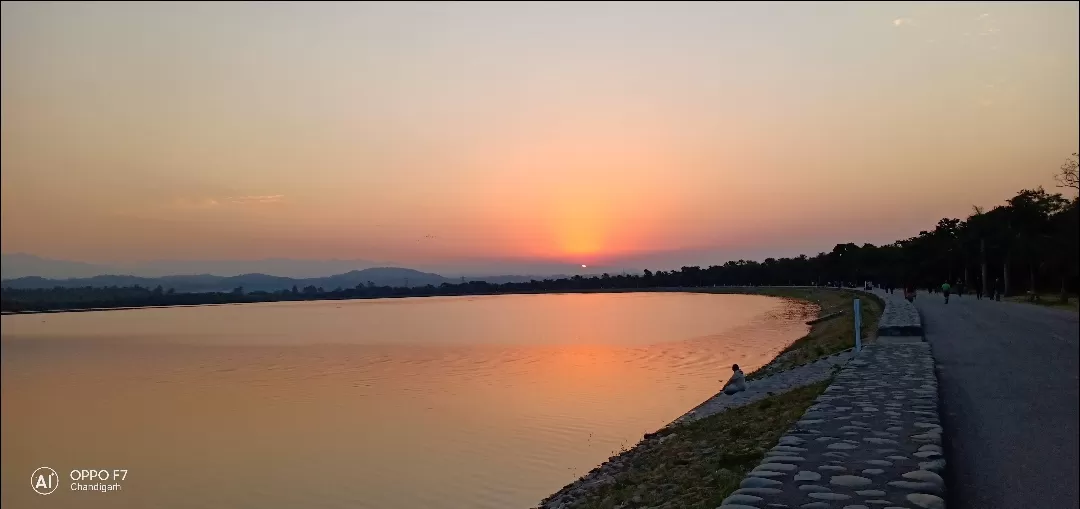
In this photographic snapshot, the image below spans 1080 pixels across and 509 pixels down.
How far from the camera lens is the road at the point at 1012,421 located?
683cm

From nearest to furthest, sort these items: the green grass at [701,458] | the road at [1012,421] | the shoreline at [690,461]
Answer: the road at [1012,421] < the green grass at [701,458] < the shoreline at [690,461]

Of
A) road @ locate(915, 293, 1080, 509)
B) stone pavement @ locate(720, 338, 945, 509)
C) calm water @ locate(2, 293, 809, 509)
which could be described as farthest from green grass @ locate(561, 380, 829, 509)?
road @ locate(915, 293, 1080, 509)

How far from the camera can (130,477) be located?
15.8 metres

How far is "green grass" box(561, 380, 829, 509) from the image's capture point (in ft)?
29.6

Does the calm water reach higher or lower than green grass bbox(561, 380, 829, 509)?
lower

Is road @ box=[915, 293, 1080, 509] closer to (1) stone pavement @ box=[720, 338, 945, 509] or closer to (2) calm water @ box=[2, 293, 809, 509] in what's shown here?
(1) stone pavement @ box=[720, 338, 945, 509]

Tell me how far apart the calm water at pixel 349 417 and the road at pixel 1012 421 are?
22.6ft

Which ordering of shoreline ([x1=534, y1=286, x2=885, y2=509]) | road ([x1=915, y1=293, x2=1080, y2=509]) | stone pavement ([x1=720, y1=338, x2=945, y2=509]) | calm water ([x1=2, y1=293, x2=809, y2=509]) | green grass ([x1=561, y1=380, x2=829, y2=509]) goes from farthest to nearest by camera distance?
1. calm water ([x1=2, y1=293, x2=809, y2=509])
2. shoreline ([x1=534, y1=286, x2=885, y2=509])
3. green grass ([x1=561, y1=380, x2=829, y2=509])
4. road ([x1=915, y1=293, x2=1080, y2=509])
5. stone pavement ([x1=720, y1=338, x2=945, y2=509])

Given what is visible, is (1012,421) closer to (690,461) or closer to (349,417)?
(690,461)

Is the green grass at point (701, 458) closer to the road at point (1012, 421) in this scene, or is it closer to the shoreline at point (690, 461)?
the shoreline at point (690, 461)

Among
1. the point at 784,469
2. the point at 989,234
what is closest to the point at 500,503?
the point at 784,469

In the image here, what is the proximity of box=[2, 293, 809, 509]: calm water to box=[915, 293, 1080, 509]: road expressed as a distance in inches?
271

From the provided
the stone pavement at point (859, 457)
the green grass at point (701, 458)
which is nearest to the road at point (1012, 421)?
the stone pavement at point (859, 457)

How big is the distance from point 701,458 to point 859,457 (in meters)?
3.87
